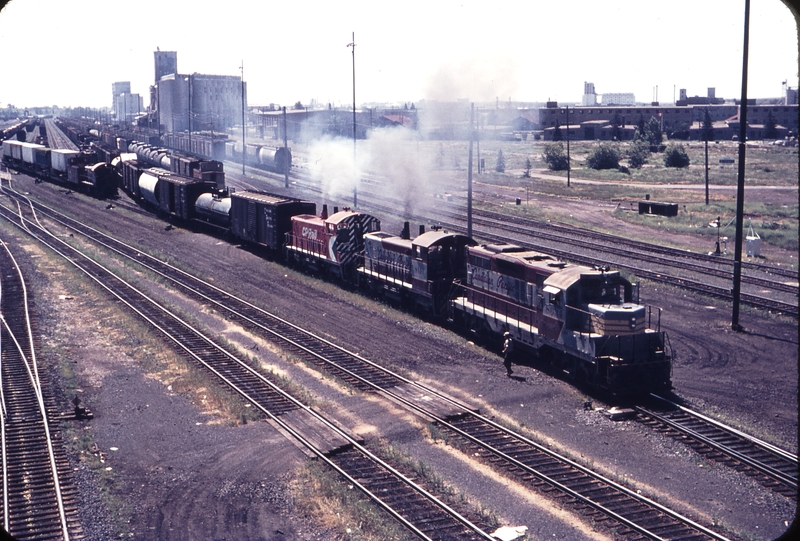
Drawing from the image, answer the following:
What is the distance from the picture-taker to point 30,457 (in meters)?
16.4

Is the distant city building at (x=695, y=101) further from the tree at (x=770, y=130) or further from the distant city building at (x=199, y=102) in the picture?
the distant city building at (x=199, y=102)

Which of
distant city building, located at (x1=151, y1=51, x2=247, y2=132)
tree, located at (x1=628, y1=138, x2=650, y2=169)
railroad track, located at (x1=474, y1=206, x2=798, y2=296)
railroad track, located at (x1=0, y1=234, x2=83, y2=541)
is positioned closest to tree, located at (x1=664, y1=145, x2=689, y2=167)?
tree, located at (x1=628, y1=138, x2=650, y2=169)

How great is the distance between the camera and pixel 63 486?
15.0 meters

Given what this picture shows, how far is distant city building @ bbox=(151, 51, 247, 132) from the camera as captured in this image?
6393 inches

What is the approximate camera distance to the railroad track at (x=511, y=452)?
43.9 ft

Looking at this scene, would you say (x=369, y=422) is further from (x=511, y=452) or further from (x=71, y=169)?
(x=71, y=169)

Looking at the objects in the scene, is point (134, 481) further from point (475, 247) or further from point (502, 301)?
point (475, 247)

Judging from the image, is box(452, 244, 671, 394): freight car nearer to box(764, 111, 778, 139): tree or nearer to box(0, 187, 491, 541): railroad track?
box(0, 187, 491, 541): railroad track

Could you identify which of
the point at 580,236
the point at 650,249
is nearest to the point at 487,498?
the point at 650,249

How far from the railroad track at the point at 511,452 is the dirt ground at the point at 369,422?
490mm

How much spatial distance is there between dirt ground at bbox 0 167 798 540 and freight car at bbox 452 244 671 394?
3.04 ft

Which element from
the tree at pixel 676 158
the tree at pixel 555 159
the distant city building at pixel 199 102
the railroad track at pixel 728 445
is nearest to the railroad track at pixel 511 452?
the railroad track at pixel 728 445

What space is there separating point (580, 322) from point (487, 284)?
16.7 ft

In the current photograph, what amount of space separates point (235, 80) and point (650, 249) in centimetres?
15966
